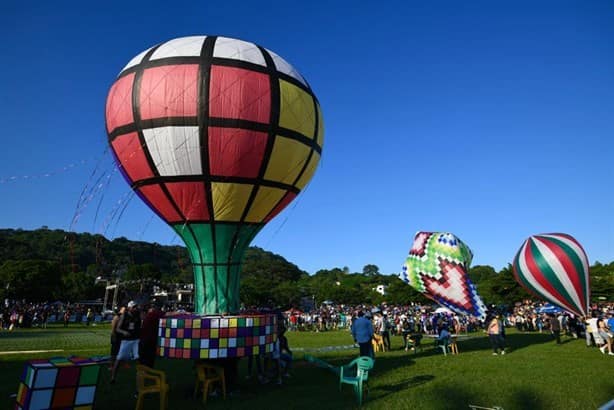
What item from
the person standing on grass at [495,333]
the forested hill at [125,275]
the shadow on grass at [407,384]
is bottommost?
the shadow on grass at [407,384]

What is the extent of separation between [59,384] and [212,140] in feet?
15.6

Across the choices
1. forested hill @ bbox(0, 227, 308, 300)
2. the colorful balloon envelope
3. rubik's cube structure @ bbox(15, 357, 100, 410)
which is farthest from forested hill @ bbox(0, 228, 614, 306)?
rubik's cube structure @ bbox(15, 357, 100, 410)

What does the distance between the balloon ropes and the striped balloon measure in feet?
47.3

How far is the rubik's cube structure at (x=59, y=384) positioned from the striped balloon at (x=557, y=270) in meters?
18.6

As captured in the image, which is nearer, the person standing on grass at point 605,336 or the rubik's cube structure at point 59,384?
the rubik's cube structure at point 59,384

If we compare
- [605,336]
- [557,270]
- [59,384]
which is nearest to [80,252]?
Result: [557,270]

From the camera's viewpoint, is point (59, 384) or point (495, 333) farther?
point (495, 333)

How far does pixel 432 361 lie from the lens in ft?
37.6

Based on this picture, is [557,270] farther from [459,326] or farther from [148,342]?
[148,342]

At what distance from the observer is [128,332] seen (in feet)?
25.6

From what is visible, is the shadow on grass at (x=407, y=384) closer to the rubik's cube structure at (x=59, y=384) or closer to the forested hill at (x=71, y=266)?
the rubik's cube structure at (x=59, y=384)

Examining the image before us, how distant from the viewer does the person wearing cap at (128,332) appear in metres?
7.83

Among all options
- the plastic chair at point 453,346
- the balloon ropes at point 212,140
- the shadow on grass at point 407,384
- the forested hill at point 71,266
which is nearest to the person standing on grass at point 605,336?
the plastic chair at point 453,346

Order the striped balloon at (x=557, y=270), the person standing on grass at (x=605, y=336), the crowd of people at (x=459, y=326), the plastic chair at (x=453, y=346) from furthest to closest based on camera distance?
the striped balloon at (x=557, y=270)
the plastic chair at (x=453, y=346)
the person standing on grass at (x=605, y=336)
the crowd of people at (x=459, y=326)
